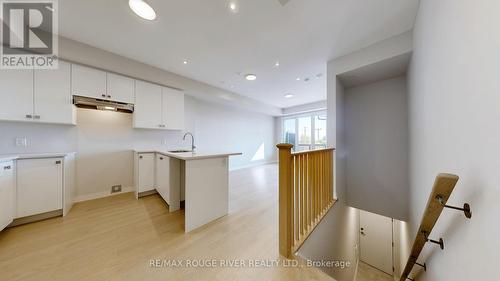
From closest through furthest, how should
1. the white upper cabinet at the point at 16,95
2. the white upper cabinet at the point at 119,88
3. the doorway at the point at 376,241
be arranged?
the white upper cabinet at the point at 16,95
the white upper cabinet at the point at 119,88
the doorway at the point at 376,241

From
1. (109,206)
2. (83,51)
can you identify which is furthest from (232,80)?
(109,206)

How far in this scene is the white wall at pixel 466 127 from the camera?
2.11ft

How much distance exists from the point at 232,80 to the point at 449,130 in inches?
141

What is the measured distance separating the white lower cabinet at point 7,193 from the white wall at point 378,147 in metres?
5.19

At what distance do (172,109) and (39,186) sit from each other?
2.22 meters

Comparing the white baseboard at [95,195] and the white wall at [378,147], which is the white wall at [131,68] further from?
Result: the white wall at [378,147]

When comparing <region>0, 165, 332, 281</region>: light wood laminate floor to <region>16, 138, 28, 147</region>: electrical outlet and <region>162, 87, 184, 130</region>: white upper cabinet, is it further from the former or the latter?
<region>162, 87, 184, 130</region>: white upper cabinet

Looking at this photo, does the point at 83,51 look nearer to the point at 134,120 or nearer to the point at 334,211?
the point at 134,120

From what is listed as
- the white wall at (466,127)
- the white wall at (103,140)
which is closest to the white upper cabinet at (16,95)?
the white wall at (103,140)

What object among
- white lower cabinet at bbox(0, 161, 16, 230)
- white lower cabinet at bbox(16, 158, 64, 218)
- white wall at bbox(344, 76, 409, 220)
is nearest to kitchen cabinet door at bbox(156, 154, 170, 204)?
white lower cabinet at bbox(16, 158, 64, 218)

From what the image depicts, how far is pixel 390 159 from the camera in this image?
295 centimetres

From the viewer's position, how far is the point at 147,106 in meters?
3.15

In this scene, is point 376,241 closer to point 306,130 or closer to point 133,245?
point 306,130

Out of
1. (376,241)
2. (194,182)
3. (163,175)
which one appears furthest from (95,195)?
(376,241)
